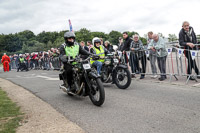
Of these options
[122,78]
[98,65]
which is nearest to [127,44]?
[98,65]

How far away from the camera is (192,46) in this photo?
25.2 feet

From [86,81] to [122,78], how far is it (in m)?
2.26

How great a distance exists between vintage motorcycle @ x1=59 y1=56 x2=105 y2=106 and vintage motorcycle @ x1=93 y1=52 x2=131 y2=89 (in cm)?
155

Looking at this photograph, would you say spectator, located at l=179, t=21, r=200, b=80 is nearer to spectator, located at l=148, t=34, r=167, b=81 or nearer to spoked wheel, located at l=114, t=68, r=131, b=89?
spectator, located at l=148, t=34, r=167, b=81

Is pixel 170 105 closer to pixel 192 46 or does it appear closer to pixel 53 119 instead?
pixel 53 119

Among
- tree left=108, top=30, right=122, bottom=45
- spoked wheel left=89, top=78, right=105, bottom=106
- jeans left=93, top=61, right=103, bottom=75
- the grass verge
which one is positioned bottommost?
the grass verge

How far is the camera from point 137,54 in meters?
10.0

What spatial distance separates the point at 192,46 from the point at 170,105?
354cm

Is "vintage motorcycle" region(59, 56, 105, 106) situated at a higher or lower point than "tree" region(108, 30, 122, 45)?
lower

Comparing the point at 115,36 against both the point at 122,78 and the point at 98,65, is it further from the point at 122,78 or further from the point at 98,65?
the point at 122,78

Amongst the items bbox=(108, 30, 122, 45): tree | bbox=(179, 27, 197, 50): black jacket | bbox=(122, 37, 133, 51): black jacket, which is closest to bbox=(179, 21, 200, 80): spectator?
bbox=(179, 27, 197, 50): black jacket

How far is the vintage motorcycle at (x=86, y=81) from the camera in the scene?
5.12 m

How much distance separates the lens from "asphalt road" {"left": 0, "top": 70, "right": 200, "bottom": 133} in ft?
12.1

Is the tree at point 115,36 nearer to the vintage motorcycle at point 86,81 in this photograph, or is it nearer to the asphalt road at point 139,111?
the asphalt road at point 139,111
